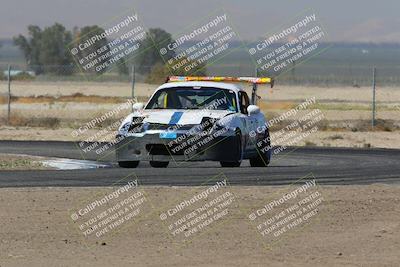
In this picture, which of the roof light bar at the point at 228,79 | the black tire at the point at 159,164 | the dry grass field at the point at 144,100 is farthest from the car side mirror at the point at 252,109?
the dry grass field at the point at 144,100

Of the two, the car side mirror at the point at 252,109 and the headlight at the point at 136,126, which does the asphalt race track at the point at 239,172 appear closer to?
the headlight at the point at 136,126

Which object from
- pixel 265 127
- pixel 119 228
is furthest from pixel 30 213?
pixel 265 127

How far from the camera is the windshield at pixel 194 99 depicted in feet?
77.5

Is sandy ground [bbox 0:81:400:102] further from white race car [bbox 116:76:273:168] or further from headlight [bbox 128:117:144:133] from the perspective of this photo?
headlight [bbox 128:117:144:133]

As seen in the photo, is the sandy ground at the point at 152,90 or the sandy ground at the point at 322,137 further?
the sandy ground at the point at 152,90

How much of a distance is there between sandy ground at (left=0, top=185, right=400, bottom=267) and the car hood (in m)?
4.20

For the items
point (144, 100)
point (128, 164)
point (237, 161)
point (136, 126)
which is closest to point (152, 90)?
point (144, 100)

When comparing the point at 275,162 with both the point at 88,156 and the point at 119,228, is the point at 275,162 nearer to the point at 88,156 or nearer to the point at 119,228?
the point at 88,156

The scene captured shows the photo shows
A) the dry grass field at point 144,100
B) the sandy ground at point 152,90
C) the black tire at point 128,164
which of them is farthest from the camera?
the sandy ground at point 152,90

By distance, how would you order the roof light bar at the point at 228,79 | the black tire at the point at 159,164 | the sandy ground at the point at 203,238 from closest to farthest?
the sandy ground at the point at 203,238
the black tire at the point at 159,164
the roof light bar at the point at 228,79

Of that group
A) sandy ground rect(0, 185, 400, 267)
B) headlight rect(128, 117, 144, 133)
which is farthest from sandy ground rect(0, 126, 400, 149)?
sandy ground rect(0, 185, 400, 267)

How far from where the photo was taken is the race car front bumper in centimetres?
2230

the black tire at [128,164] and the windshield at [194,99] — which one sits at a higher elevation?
the windshield at [194,99]

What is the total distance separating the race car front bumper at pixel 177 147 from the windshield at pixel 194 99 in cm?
108
